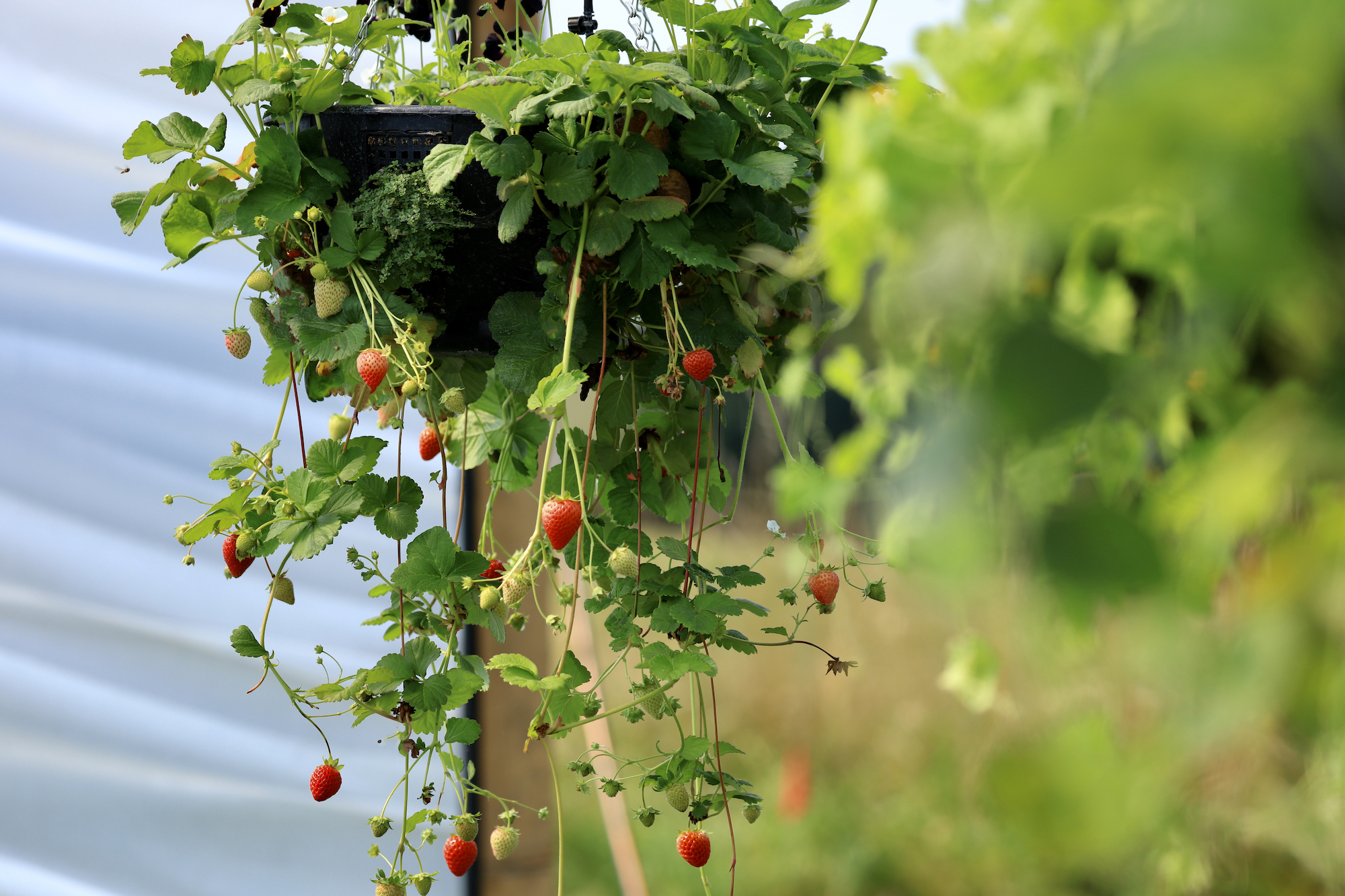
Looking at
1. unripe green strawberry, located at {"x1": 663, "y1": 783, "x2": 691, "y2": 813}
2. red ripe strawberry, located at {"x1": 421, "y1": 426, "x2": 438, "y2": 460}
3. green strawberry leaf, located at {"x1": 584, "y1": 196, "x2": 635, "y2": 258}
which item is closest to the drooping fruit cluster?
red ripe strawberry, located at {"x1": 421, "y1": 426, "x2": 438, "y2": 460}

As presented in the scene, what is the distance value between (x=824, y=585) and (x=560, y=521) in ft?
0.76

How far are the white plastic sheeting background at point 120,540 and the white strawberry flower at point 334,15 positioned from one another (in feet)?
1.85

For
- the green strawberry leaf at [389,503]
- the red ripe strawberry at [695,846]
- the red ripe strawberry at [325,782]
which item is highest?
the green strawberry leaf at [389,503]

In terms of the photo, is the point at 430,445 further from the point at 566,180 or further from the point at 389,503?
the point at 566,180

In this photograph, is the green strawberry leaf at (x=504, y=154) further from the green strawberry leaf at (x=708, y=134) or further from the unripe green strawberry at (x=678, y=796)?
the unripe green strawberry at (x=678, y=796)

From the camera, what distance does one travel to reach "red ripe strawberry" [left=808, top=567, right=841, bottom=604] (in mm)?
782


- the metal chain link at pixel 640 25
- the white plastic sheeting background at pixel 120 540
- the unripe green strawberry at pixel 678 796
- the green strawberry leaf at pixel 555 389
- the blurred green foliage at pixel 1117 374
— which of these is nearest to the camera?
the blurred green foliage at pixel 1117 374

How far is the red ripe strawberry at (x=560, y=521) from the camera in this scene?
67 centimetres

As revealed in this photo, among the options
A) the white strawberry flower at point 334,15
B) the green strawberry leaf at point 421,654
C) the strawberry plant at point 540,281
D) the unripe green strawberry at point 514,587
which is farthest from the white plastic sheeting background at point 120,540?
the unripe green strawberry at point 514,587

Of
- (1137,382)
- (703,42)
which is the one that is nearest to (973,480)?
(1137,382)

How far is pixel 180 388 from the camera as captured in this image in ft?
4.63

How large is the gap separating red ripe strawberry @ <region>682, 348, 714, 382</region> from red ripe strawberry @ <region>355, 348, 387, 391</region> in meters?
0.21

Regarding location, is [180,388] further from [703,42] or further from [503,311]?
[703,42]

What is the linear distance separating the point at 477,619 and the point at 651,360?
0.80 ft
